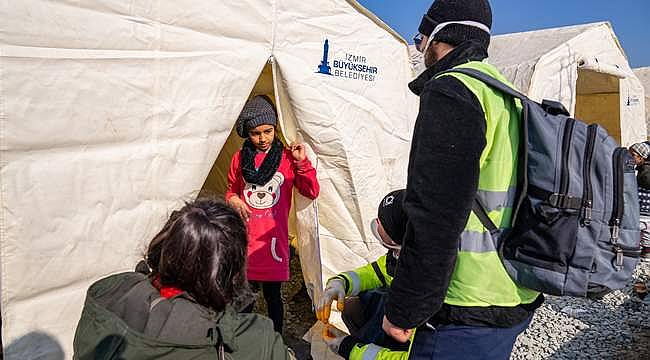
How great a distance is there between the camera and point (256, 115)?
2.78 meters

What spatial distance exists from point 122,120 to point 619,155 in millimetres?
1703

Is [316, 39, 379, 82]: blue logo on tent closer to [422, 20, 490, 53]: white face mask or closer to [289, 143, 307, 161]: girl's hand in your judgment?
[289, 143, 307, 161]: girl's hand

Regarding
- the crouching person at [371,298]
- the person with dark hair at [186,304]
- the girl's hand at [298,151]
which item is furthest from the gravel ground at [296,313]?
the person with dark hair at [186,304]

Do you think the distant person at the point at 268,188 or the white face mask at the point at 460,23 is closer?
the white face mask at the point at 460,23

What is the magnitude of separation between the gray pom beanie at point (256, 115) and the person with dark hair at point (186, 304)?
4.29 feet

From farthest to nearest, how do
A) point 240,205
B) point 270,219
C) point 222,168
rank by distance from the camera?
point 222,168 → point 270,219 → point 240,205

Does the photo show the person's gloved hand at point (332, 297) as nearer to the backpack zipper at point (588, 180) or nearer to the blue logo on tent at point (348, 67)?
the backpack zipper at point (588, 180)

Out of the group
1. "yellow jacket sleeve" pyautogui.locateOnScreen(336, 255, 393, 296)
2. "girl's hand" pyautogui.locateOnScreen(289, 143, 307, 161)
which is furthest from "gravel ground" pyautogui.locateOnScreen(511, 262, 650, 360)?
"girl's hand" pyautogui.locateOnScreen(289, 143, 307, 161)

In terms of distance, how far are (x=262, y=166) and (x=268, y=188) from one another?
0.48 ft

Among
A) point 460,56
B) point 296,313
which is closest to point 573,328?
point 296,313

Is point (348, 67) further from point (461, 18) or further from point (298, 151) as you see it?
point (461, 18)

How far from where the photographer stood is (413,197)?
4.25 ft

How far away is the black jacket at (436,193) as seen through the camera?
123cm

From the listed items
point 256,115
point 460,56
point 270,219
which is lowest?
point 270,219
